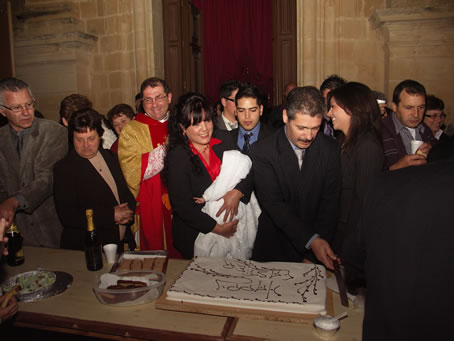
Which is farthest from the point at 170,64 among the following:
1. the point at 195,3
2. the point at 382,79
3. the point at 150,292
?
the point at 150,292

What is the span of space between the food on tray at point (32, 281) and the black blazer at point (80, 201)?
1.75 feet

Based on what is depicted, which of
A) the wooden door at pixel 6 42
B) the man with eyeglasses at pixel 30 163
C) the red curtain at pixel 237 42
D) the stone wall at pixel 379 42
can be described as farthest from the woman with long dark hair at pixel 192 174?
the red curtain at pixel 237 42

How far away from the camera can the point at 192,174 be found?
234 cm

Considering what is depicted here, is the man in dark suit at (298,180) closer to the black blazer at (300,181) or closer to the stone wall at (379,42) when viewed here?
the black blazer at (300,181)

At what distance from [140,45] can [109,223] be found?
4672 millimetres

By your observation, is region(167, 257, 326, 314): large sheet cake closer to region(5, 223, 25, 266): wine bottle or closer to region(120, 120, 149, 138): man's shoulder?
region(5, 223, 25, 266): wine bottle

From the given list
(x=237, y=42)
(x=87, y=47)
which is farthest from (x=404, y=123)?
(x=87, y=47)

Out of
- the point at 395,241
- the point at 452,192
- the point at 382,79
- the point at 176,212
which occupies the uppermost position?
the point at 382,79

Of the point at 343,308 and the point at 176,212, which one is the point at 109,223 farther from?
the point at 343,308

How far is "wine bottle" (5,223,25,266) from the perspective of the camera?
6.40ft

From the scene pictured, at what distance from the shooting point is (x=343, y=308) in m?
1.44

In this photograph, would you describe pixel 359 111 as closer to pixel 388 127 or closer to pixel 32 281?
pixel 388 127

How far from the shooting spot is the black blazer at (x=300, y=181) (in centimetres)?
228

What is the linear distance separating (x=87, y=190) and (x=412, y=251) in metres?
2.05
